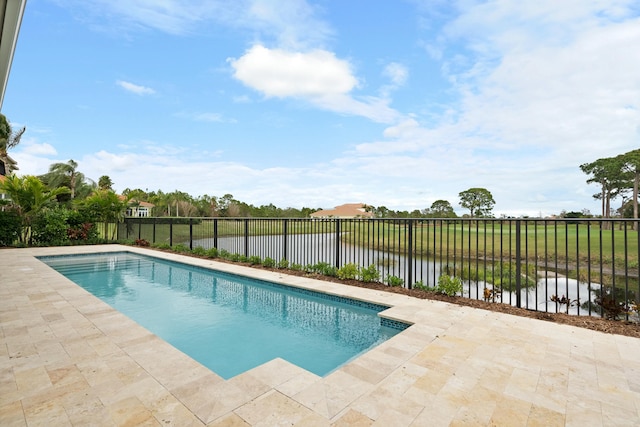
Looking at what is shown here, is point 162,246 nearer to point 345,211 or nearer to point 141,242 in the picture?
point 141,242

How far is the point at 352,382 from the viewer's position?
2078 millimetres

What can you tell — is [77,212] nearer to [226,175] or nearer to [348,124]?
[226,175]

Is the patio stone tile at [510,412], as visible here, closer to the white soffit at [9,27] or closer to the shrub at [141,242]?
the white soffit at [9,27]

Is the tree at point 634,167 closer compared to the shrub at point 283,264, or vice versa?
the shrub at point 283,264

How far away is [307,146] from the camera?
14453mm

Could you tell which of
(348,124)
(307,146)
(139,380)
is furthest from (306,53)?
(139,380)

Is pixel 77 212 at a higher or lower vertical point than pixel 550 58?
lower

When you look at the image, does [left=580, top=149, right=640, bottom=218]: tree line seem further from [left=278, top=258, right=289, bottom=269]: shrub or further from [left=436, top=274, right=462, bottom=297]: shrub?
[left=278, top=258, right=289, bottom=269]: shrub

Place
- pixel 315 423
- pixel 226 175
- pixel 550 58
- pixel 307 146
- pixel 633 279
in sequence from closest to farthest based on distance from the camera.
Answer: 1. pixel 315 423
2. pixel 550 58
3. pixel 633 279
4. pixel 307 146
5. pixel 226 175

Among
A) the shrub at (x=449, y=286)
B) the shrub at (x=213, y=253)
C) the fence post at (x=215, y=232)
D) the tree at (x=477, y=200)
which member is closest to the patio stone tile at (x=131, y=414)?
the shrub at (x=449, y=286)

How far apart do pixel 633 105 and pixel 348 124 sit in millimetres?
7279

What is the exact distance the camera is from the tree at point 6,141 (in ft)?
56.7

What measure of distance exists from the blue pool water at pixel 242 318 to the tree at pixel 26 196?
5956mm

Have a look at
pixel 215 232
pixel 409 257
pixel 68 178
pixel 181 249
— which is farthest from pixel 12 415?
pixel 68 178
